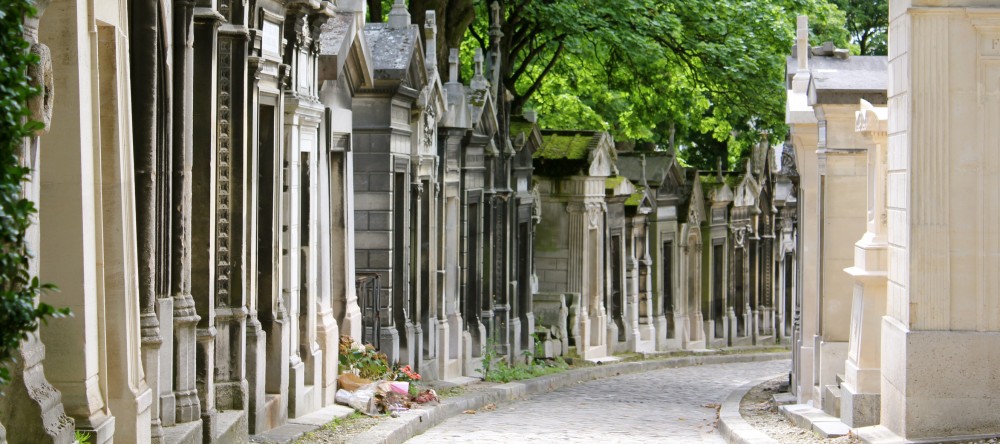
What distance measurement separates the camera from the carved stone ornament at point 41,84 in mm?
5559

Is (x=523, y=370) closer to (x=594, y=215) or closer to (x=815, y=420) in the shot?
(x=594, y=215)

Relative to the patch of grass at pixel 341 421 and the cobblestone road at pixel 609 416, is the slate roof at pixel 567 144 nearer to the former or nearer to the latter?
the cobblestone road at pixel 609 416

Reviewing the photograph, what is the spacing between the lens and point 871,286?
37.4 feet

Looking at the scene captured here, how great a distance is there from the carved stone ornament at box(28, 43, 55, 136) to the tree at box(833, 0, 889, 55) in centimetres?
3393

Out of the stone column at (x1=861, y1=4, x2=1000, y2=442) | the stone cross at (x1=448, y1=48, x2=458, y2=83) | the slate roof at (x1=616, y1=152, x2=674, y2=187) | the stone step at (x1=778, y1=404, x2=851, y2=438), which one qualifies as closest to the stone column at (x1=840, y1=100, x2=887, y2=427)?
the stone step at (x1=778, y1=404, x2=851, y2=438)

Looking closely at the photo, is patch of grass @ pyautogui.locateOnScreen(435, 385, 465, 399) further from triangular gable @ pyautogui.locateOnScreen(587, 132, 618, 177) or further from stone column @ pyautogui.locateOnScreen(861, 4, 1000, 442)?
triangular gable @ pyautogui.locateOnScreen(587, 132, 618, 177)

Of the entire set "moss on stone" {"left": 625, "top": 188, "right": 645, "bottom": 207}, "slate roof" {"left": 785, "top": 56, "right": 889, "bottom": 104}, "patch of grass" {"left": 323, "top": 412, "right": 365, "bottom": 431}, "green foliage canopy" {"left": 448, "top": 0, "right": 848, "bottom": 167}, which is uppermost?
"green foliage canopy" {"left": 448, "top": 0, "right": 848, "bottom": 167}

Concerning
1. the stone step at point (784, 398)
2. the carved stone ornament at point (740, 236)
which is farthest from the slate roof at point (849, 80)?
the carved stone ornament at point (740, 236)

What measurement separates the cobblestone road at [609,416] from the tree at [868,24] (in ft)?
57.7

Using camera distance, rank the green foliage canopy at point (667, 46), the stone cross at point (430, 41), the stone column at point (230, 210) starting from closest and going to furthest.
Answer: the stone column at point (230, 210) < the stone cross at point (430, 41) < the green foliage canopy at point (667, 46)

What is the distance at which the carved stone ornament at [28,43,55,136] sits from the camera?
5.56 metres

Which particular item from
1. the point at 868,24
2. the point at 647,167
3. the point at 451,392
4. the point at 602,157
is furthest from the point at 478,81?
the point at 868,24

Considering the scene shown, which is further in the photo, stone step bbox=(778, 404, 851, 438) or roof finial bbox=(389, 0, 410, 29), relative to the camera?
Answer: roof finial bbox=(389, 0, 410, 29)

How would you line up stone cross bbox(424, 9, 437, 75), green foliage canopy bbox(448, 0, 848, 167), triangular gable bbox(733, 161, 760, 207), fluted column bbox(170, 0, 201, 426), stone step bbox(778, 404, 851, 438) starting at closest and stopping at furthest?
fluted column bbox(170, 0, 201, 426)
stone step bbox(778, 404, 851, 438)
stone cross bbox(424, 9, 437, 75)
green foliage canopy bbox(448, 0, 848, 167)
triangular gable bbox(733, 161, 760, 207)
